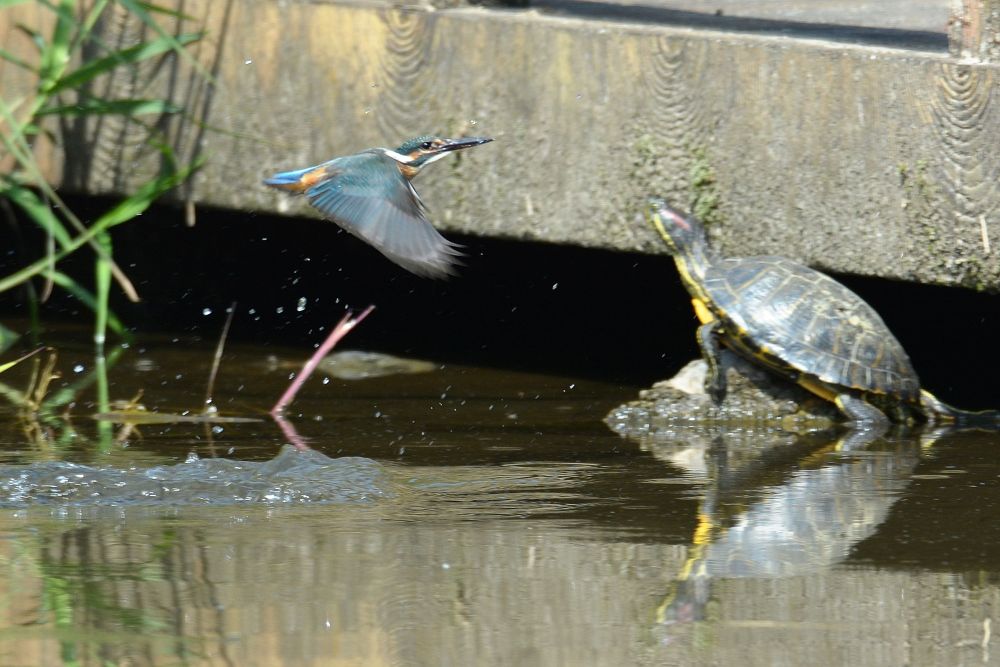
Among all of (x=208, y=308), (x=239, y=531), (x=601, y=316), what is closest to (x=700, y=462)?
(x=239, y=531)

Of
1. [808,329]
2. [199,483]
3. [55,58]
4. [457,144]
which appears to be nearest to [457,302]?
[808,329]

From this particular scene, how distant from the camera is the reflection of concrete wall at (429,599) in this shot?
3.06m

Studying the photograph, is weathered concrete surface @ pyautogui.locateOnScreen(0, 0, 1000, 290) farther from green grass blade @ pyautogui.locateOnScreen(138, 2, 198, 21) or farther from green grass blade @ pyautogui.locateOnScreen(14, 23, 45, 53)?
green grass blade @ pyautogui.locateOnScreen(14, 23, 45, 53)

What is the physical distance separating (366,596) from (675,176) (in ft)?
8.78

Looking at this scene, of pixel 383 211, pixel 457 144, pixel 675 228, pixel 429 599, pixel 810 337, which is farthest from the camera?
pixel 810 337

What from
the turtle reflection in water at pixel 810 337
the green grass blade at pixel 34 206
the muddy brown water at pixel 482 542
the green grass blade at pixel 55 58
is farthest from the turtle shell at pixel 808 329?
the green grass blade at pixel 55 58

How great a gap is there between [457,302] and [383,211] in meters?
2.64

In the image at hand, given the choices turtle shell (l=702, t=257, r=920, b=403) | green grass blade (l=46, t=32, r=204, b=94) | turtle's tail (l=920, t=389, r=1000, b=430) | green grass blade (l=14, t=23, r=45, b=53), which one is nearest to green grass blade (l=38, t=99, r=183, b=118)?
green grass blade (l=46, t=32, r=204, b=94)

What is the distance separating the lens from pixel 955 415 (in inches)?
224

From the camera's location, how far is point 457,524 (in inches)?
159

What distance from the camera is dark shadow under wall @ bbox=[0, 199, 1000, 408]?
657cm

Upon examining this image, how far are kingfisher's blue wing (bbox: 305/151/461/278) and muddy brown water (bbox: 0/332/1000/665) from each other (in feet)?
2.01

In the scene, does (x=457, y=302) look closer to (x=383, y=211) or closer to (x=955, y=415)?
(x=955, y=415)

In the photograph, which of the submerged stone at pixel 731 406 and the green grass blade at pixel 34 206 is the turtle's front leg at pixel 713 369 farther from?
the green grass blade at pixel 34 206
